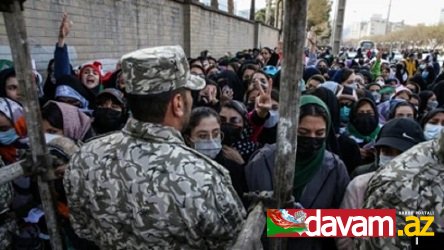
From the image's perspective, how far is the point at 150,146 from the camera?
1.29m

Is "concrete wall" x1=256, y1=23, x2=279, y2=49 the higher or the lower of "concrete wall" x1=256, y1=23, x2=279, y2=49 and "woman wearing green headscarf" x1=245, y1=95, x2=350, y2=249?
the higher

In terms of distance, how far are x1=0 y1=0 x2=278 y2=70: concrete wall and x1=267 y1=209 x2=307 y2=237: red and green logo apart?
4.02m

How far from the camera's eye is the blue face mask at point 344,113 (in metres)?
4.08

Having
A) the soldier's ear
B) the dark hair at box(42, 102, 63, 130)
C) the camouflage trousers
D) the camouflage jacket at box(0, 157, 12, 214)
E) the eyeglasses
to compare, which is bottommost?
the camouflage trousers

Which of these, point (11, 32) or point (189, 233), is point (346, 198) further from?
point (11, 32)

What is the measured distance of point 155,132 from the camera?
4.24 ft

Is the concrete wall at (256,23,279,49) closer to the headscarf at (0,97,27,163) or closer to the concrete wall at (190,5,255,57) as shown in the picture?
the concrete wall at (190,5,255,57)

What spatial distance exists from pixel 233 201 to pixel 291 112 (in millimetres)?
382

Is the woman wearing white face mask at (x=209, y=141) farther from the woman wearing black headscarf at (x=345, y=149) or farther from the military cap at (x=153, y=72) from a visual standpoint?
the military cap at (x=153, y=72)

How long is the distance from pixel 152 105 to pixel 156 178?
0.27m

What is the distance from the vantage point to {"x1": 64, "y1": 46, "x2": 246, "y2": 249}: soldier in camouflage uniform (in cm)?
122

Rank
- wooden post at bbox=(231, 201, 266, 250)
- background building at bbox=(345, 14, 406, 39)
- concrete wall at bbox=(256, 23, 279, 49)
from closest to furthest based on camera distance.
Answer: wooden post at bbox=(231, 201, 266, 250) < concrete wall at bbox=(256, 23, 279, 49) < background building at bbox=(345, 14, 406, 39)

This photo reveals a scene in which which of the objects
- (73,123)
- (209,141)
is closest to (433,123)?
(209,141)

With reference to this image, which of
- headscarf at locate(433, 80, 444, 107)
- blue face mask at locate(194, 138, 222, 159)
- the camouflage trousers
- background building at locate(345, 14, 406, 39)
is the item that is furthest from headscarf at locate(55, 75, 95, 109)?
background building at locate(345, 14, 406, 39)
